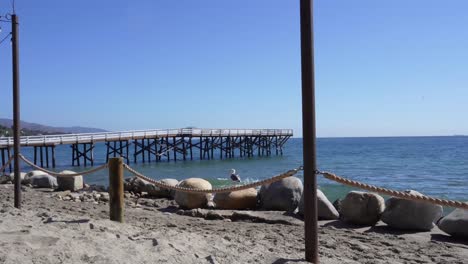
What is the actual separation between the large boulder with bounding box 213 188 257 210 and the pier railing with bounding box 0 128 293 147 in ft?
81.2

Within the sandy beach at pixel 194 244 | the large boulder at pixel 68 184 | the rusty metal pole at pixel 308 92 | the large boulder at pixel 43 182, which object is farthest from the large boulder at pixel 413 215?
the large boulder at pixel 43 182

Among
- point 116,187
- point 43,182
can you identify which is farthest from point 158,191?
point 116,187

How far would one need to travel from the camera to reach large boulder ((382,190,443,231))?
735 centimetres

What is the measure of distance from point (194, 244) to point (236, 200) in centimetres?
499

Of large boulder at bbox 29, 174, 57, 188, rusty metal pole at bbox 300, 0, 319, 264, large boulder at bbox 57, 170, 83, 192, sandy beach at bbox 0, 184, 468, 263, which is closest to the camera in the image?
rusty metal pole at bbox 300, 0, 319, 264

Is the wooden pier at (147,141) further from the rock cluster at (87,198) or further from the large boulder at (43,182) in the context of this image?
the rock cluster at (87,198)

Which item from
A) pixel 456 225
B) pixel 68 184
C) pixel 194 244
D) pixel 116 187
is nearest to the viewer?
pixel 194 244

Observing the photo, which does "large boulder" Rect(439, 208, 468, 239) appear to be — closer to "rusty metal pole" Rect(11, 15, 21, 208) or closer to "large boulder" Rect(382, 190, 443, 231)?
"large boulder" Rect(382, 190, 443, 231)

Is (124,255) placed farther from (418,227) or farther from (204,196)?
(204,196)

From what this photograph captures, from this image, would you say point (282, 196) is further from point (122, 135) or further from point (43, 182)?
point (122, 135)

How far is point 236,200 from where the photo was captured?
9.90 meters

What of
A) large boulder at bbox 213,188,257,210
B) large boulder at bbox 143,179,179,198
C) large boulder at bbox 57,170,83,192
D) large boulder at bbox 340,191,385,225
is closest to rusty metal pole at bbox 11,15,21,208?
large boulder at bbox 213,188,257,210

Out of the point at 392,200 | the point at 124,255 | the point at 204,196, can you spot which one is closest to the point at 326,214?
the point at 392,200

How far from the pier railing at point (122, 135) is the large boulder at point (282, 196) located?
83.1ft
